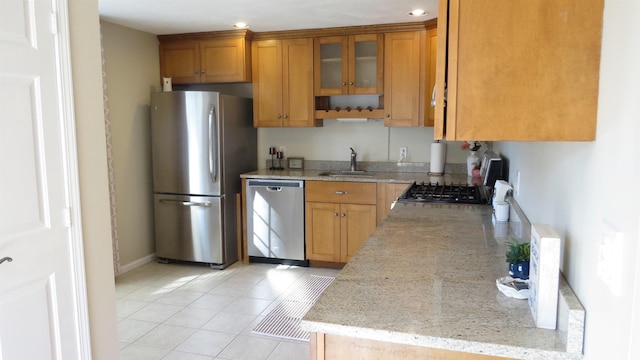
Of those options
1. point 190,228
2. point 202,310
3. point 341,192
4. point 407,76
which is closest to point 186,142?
point 190,228

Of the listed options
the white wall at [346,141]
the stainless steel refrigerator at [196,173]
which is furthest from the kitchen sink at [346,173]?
the stainless steel refrigerator at [196,173]

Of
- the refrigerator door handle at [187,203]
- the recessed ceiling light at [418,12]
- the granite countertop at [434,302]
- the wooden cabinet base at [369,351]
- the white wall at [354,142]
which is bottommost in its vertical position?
the refrigerator door handle at [187,203]

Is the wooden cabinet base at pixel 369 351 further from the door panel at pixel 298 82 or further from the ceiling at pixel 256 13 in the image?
the door panel at pixel 298 82

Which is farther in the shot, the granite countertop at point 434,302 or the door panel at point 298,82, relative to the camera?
the door panel at point 298,82

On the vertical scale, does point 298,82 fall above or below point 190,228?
above

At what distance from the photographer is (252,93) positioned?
15.5 ft

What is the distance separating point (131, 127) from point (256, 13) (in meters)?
1.66

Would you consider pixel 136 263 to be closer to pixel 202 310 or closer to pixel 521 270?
pixel 202 310

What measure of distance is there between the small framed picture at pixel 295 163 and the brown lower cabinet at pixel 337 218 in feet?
2.18

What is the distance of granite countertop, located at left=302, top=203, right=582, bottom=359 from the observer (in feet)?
3.43

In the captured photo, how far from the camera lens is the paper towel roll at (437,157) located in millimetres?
4238

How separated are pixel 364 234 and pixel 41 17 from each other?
304 centimetres

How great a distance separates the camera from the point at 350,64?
13.7 feet

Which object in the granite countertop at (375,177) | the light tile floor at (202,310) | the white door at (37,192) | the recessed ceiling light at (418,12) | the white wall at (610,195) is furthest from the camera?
the granite countertop at (375,177)
